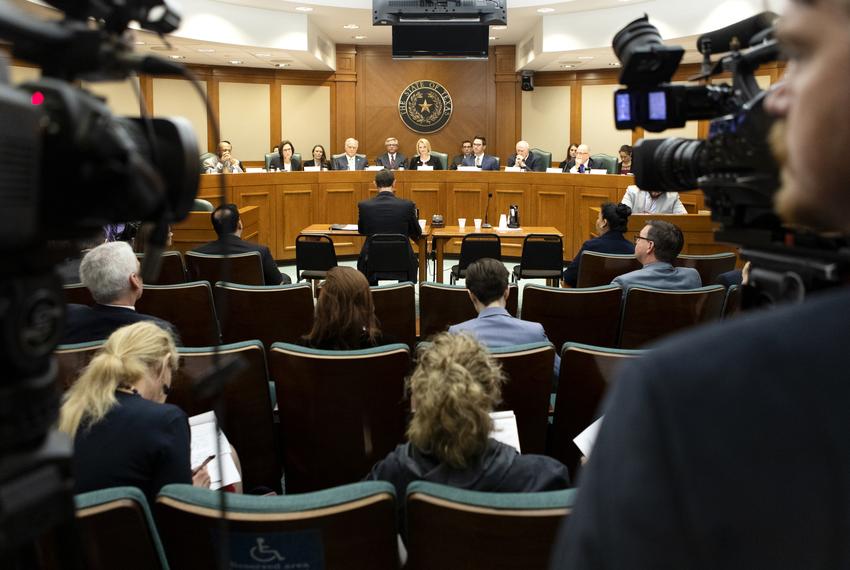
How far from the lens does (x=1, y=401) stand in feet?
2.61

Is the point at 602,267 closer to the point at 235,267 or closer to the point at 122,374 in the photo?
the point at 235,267

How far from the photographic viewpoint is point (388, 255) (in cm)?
654

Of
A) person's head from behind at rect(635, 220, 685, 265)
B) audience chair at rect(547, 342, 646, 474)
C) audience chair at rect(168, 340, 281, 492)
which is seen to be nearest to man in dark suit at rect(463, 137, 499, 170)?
person's head from behind at rect(635, 220, 685, 265)

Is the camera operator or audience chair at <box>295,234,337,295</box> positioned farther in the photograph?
audience chair at <box>295,234,337,295</box>

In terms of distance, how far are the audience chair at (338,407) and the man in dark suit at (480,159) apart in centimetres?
806

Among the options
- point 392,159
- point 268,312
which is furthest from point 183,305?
point 392,159

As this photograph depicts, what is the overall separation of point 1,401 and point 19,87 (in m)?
0.31

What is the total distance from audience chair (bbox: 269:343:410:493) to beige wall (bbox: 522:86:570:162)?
11.7 metres

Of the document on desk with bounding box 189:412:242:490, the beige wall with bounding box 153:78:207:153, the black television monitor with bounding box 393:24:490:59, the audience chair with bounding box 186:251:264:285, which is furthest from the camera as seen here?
the beige wall with bounding box 153:78:207:153

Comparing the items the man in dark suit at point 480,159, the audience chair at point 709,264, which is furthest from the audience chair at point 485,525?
the man in dark suit at point 480,159

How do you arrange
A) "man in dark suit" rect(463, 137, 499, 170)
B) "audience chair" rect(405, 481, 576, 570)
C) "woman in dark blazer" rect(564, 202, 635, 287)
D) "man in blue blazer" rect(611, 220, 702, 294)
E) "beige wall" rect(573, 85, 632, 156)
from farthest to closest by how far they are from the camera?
"beige wall" rect(573, 85, 632, 156) → "man in dark suit" rect(463, 137, 499, 170) → "woman in dark blazer" rect(564, 202, 635, 287) → "man in blue blazer" rect(611, 220, 702, 294) → "audience chair" rect(405, 481, 576, 570)

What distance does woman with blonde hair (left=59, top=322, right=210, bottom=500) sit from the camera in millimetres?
1945

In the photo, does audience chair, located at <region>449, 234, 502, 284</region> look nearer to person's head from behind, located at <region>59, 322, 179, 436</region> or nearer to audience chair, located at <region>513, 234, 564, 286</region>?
audience chair, located at <region>513, 234, 564, 286</region>

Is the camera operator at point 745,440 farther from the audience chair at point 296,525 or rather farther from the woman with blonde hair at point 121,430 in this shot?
the woman with blonde hair at point 121,430
